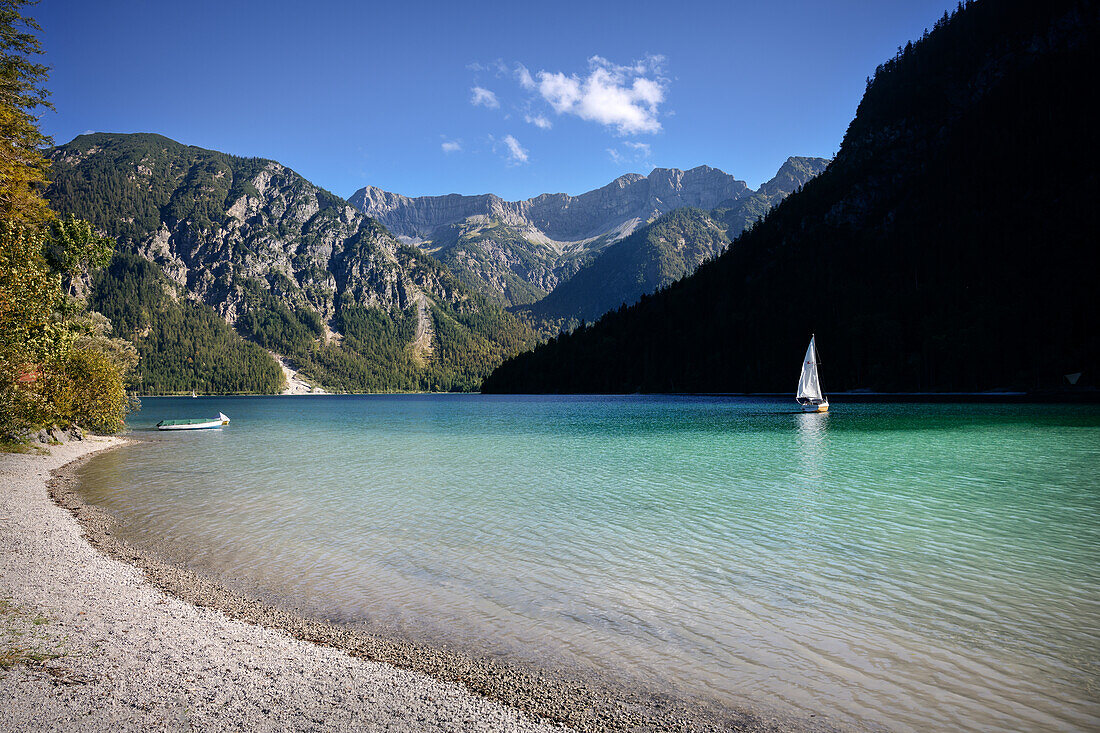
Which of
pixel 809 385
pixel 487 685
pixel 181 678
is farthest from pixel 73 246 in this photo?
pixel 809 385

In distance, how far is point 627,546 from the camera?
16.7 meters

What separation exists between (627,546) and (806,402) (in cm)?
7283

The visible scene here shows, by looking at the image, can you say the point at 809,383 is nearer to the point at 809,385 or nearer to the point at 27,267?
the point at 809,385

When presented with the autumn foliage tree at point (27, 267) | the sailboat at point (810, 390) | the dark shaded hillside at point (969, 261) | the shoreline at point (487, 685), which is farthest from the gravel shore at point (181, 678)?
the dark shaded hillside at point (969, 261)

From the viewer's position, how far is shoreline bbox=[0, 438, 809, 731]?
7.32 m

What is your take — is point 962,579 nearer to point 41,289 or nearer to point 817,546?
point 817,546

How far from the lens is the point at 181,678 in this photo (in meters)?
8.15

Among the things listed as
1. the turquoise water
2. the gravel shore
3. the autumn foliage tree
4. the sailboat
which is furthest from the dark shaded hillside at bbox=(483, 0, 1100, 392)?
the autumn foliage tree

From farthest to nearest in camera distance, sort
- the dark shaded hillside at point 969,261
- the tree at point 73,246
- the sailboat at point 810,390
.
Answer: the dark shaded hillside at point 969,261
the sailboat at point 810,390
the tree at point 73,246

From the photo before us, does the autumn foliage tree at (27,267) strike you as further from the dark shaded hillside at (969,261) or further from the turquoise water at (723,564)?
the dark shaded hillside at (969,261)

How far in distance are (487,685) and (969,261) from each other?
7366 inches

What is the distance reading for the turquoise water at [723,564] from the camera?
8750 millimetres

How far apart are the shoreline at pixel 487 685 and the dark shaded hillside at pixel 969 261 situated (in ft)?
451

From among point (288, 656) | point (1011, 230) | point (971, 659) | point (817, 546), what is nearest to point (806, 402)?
point (817, 546)
